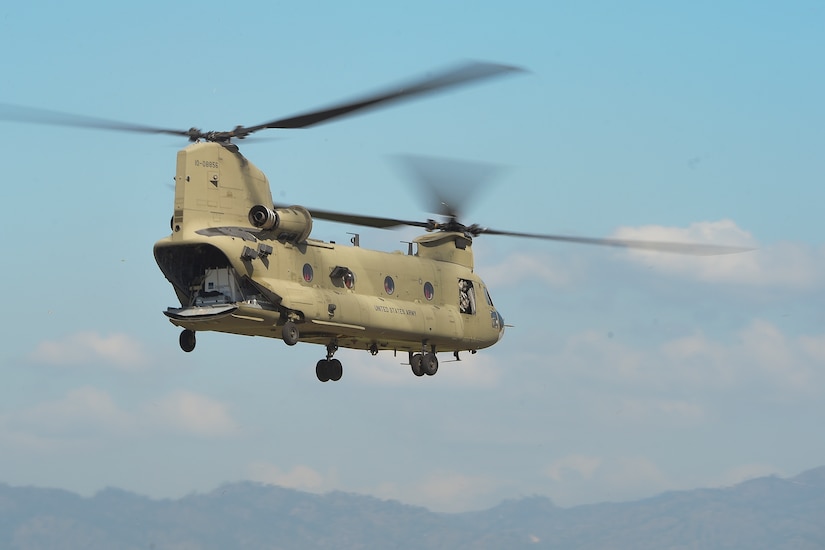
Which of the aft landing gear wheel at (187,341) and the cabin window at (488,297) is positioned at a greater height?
the cabin window at (488,297)

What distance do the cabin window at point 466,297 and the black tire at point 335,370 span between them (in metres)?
6.05

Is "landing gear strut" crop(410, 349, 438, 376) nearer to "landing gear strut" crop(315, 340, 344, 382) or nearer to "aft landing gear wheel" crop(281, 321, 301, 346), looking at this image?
"landing gear strut" crop(315, 340, 344, 382)

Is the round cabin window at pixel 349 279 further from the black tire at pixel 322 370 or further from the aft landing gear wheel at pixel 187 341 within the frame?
the aft landing gear wheel at pixel 187 341

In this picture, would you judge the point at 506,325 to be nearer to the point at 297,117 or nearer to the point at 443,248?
the point at 443,248

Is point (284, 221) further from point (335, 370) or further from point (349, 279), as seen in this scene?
point (335, 370)

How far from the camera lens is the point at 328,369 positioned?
54.8 metres

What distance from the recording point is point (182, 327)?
160 feet

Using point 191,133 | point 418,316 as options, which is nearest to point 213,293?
point 191,133

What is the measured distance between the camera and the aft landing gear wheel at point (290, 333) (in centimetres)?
4853

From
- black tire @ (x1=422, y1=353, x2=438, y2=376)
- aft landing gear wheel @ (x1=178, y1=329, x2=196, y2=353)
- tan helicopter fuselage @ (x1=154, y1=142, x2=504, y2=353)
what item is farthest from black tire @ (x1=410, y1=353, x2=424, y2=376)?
aft landing gear wheel @ (x1=178, y1=329, x2=196, y2=353)

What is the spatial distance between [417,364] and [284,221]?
32.3 ft

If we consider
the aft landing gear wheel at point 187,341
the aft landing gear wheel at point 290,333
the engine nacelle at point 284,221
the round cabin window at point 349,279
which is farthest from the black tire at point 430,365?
the aft landing gear wheel at point 187,341

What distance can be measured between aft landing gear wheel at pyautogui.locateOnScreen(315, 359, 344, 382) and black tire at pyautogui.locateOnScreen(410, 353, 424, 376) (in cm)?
307

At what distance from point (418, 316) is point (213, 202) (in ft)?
33.8
